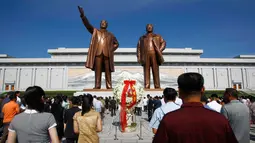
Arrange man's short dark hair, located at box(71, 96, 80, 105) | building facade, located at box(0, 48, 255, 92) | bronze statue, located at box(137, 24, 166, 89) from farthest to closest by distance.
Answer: building facade, located at box(0, 48, 255, 92) < bronze statue, located at box(137, 24, 166, 89) < man's short dark hair, located at box(71, 96, 80, 105)

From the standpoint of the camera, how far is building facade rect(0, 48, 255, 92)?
119 feet

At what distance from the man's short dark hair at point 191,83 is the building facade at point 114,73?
3335 cm

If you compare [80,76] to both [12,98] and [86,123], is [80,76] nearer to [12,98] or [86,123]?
[12,98]

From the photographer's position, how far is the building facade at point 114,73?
36125mm

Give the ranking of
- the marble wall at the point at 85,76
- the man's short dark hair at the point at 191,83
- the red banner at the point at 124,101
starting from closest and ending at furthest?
the man's short dark hair at the point at 191,83
the red banner at the point at 124,101
the marble wall at the point at 85,76

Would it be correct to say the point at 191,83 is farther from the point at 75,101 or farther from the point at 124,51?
the point at 124,51

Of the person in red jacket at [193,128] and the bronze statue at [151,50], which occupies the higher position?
the bronze statue at [151,50]

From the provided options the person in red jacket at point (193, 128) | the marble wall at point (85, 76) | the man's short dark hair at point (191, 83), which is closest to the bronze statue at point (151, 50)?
the man's short dark hair at point (191, 83)

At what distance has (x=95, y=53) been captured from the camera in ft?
34.3

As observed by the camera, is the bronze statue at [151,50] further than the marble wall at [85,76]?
No

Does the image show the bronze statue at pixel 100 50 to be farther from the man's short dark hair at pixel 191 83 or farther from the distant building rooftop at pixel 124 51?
the distant building rooftop at pixel 124 51

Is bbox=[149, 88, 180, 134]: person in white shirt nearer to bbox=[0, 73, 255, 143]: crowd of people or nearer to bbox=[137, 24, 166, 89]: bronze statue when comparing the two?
bbox=[0, 73, 255, 143]: crowd of people

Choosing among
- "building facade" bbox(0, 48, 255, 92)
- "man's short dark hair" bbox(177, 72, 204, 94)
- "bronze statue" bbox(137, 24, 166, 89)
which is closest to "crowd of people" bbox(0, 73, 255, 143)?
"man's short dark hair" bbox(177, 72, 204, 94)

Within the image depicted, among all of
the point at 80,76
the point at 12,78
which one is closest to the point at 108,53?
the point at 80,76
